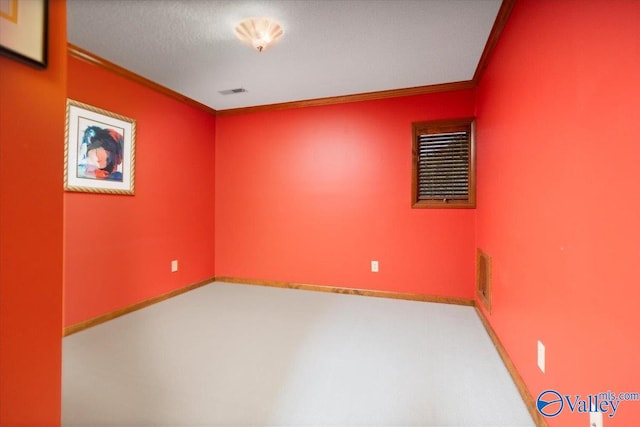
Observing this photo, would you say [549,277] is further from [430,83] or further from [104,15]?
[104,15]

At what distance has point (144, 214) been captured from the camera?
2.88 metres

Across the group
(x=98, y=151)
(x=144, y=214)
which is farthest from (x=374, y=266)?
(x=98, y=151)

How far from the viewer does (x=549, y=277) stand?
1249 mm

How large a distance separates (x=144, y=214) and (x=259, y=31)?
2016 mm

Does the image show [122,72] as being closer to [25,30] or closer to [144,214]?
[144,214]

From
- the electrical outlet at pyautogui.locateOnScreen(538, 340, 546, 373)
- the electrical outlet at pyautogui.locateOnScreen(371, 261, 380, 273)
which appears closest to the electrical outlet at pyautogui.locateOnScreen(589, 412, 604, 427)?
the electrical outlet at pyautogui.locateOnScreen(538, 340, 546, 373)

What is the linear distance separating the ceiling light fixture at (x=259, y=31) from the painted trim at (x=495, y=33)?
4.53ft

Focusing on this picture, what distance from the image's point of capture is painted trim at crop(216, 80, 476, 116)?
2.92m

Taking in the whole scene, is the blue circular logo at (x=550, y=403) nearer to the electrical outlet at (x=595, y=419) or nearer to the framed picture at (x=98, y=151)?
the electrical outlet at (x=595, y=419)

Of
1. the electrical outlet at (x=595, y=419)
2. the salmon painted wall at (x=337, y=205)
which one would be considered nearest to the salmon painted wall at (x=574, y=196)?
the electrical outlet at (x=595, y=419)

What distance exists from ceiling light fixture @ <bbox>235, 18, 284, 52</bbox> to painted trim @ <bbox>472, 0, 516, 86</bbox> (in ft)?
4.53

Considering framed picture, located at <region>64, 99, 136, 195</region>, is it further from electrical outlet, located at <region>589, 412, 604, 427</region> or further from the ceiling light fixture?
electrical outlet, located at <region>589, 412, 604, 427</region>

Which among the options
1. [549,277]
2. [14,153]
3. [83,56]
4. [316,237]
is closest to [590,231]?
[549,277]

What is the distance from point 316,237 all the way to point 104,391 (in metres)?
2.31
